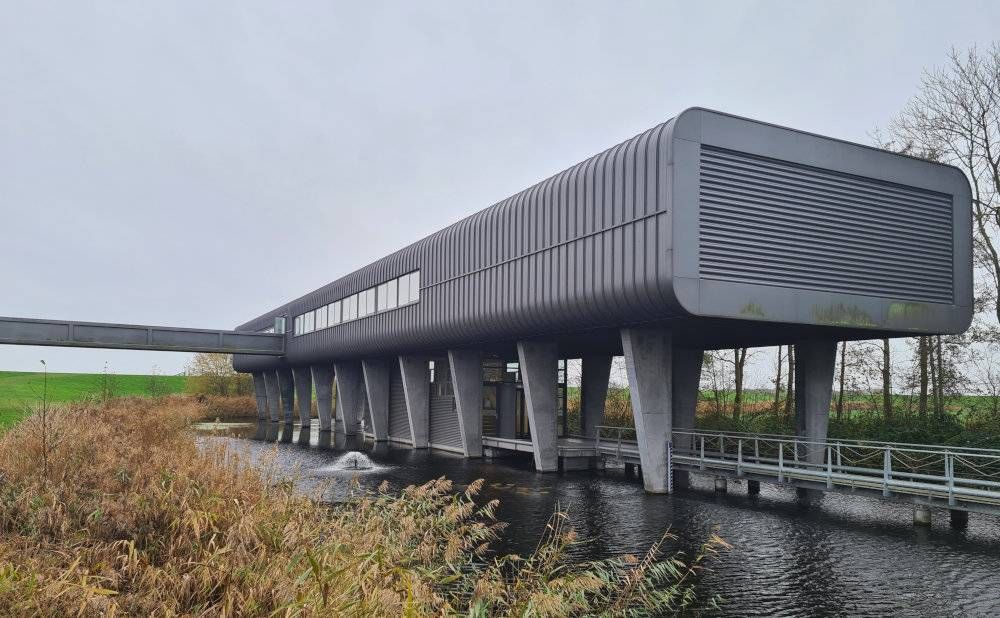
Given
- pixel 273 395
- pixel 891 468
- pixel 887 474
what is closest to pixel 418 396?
pixel 891 468

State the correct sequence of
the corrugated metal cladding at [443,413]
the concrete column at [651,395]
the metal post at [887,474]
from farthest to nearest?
the corrugated metal cladding at [443,413], the concrete column at [651,395], the metal post at [887,474]

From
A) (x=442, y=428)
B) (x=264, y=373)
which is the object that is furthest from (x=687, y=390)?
(x=264, y=373)

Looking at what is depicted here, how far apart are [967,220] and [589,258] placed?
12542 mm

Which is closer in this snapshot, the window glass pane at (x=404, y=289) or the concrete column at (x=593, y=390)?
the concrete column at (x=593, y=390)

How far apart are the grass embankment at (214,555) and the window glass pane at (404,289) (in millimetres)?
23406

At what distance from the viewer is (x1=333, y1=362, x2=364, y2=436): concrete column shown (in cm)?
4809

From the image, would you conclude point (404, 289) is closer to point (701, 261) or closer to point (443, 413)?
point (443, 413)

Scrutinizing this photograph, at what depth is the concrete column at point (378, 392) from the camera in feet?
140

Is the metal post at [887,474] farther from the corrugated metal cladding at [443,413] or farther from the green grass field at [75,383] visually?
the green grass field at [75,383]

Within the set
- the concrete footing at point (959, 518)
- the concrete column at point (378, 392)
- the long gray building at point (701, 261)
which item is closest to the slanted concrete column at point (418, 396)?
the concrete column at point (378, 392)

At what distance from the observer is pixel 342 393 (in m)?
48.8

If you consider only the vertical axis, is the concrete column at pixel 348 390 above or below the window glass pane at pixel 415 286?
below

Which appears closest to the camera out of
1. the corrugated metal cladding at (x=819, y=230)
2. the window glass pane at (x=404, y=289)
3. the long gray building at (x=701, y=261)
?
the long gray building at (x=701, y=261)

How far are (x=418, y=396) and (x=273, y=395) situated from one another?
106ft
